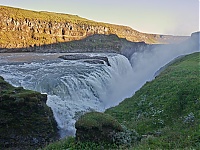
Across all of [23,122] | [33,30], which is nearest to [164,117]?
[23,122]

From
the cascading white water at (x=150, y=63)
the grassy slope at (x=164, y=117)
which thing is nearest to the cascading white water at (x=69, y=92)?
the grassy slope at (x=164, y=117)

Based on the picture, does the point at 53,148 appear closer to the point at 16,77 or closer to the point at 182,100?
the point at 182,100

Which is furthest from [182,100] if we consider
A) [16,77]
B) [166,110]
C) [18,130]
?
[16,77]

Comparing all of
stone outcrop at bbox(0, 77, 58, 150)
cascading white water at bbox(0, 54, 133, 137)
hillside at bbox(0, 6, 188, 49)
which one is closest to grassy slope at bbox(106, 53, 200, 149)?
cascading white water at bbox(0, 54, 133, 137)

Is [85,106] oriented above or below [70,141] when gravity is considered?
below

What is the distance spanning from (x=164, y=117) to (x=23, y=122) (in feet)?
25.9

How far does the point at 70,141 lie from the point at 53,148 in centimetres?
78

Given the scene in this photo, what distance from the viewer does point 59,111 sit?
1770 centimetres

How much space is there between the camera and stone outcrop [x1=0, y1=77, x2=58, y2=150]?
14008 mm

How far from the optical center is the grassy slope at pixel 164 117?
926 centimetres

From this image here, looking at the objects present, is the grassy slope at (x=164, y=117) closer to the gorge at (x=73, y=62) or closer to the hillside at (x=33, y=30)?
the gorge at (x=73, y=62)

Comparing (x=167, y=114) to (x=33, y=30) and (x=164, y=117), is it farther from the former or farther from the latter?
(x=33, y=30)

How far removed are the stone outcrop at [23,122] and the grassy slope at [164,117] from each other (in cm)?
362

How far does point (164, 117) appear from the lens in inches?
488
